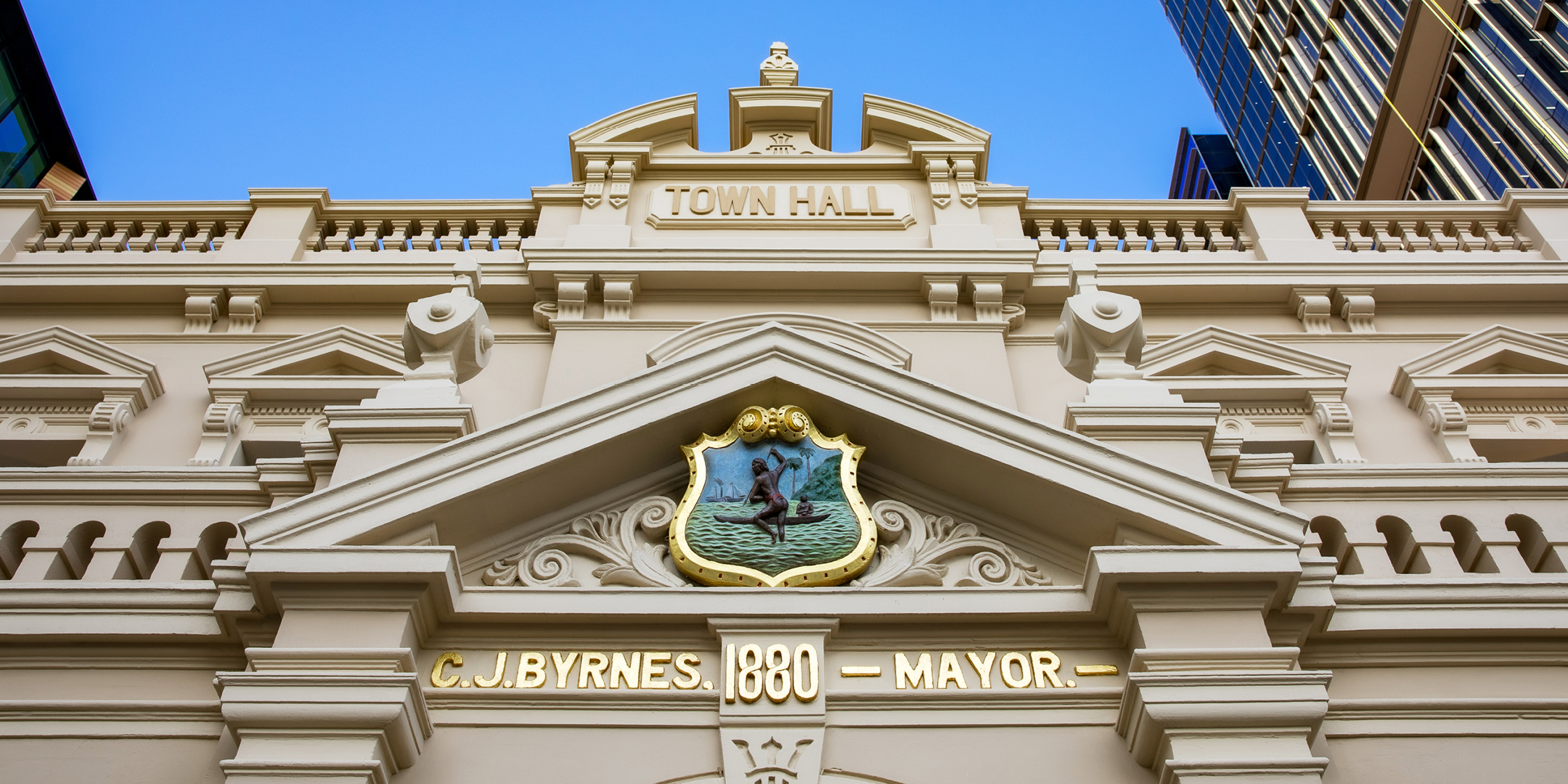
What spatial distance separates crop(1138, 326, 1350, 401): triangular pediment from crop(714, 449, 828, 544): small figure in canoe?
6.21 metres

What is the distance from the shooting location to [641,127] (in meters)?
16.0

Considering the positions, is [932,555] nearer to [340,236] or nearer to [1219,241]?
[1219,241]

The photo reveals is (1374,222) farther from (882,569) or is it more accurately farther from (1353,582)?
(882,569)

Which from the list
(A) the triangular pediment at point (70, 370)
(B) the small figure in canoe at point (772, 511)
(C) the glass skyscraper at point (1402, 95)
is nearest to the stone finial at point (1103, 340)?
(B) the small figure in canoe at point (772, 511)

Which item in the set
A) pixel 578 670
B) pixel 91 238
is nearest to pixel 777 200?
pixel 91 238

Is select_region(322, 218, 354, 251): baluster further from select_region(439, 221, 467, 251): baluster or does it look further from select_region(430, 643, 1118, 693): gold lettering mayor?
select_region(430, 643, 1118, 693): gold lettering mayor

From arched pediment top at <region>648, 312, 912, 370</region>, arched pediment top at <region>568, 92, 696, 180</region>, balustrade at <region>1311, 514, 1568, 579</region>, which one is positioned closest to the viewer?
balustrade at <region>1311, 514, 1568, 579</region>

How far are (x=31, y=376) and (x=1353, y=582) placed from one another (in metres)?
12.1

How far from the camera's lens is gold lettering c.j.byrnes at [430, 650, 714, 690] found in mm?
6906

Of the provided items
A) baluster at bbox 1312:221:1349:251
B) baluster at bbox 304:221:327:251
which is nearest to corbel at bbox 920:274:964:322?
baluster at bbox 1312:221:1349:251

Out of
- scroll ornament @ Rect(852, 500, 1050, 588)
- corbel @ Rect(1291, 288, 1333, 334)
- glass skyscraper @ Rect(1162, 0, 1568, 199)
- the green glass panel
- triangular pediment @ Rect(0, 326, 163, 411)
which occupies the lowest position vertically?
scroll ornament @ Rect(852, 500, 1050, 588)

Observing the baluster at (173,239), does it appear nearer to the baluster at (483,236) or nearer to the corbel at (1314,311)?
the baluster at (483,236)

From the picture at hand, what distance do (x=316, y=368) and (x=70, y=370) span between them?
8.23ft

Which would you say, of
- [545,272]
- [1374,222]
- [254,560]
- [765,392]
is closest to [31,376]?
[545,272]
